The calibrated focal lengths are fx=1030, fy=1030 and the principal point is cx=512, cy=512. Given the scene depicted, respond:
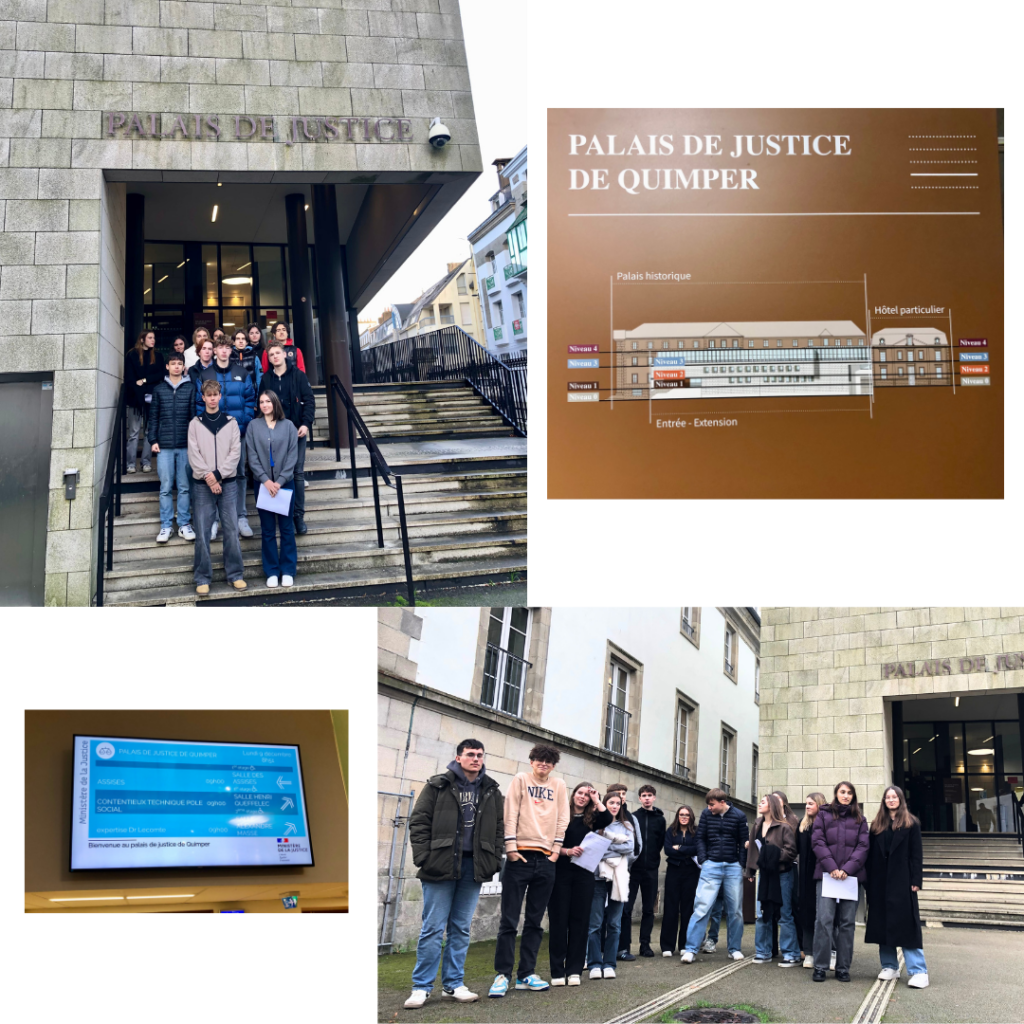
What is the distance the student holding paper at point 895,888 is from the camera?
225 inches

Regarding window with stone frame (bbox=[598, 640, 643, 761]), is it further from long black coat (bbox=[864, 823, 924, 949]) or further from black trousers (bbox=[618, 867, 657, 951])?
long black coat (bbox=[864, 823, 924, 949])

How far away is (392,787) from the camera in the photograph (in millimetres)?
5723

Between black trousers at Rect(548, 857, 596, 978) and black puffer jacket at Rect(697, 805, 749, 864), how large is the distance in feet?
3.61

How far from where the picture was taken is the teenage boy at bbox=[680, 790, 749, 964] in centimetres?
622

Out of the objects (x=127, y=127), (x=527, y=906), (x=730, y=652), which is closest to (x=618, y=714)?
(x=730, y=652)

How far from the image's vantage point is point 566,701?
286 inches

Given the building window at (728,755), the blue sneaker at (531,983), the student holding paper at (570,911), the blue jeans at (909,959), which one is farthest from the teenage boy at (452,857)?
the building window at (728,755)

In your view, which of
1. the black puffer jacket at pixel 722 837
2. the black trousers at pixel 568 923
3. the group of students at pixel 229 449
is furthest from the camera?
the group of students at pixel 229 449

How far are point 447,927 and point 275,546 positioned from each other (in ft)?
9.93

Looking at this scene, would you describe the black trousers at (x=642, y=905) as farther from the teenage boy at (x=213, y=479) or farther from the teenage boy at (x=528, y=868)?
the teenage boy at (x=213, y=479)

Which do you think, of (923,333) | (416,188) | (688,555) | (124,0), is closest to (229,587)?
(688,555)

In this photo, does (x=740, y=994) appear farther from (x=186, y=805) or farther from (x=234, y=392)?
(x=234, y=392)

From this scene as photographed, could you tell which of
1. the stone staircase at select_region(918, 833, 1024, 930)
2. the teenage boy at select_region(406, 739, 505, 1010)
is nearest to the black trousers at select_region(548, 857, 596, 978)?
the teenage boy at select_region(406, 739, 505, 1010)

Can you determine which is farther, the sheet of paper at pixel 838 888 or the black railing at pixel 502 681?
Result: the black railing at pixel 502 681
